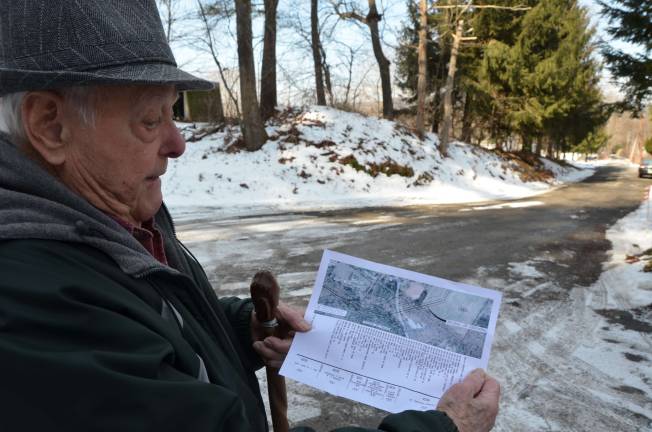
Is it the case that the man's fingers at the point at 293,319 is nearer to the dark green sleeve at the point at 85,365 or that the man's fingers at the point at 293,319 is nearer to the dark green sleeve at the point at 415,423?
the dark green sleeve at the point at 415,423

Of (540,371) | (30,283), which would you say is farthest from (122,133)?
(540,371)

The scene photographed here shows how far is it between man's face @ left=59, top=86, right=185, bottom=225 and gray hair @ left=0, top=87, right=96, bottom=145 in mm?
12

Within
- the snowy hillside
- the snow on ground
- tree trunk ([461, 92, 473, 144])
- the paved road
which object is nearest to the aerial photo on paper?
the paved road

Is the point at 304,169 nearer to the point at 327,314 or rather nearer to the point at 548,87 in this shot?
the point at 327,314

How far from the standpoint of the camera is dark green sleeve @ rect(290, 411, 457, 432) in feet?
3.61

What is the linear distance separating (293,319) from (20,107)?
1.02 m

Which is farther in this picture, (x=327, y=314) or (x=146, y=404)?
(x=327, y=314)

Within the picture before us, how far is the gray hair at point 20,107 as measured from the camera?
100 centimetres

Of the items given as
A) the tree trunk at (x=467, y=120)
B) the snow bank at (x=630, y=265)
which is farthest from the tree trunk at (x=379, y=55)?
the snow bank at (x=630, y=265)

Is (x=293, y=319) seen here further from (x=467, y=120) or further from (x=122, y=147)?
(x=467, y=120)

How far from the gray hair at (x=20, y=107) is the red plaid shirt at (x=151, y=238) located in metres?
0.33

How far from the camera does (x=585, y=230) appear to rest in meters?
9.04

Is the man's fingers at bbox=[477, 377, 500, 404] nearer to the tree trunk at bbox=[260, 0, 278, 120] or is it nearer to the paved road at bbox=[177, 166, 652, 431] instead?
the paved road at bbox=[177, 166, 652, 431]

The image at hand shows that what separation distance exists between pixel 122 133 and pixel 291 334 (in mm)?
930
